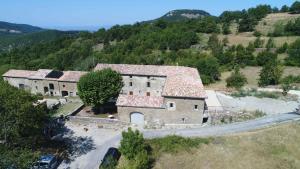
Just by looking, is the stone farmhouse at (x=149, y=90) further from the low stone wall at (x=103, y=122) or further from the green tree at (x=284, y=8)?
the green tree at (x=284, y=8)

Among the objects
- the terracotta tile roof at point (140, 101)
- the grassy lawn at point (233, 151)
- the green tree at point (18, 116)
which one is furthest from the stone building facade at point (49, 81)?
the grassy lawn at point (233, 151)

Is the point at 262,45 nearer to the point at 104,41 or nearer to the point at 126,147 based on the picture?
the point at 104,41

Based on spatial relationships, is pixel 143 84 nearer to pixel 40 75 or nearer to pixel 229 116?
pixel 229 116

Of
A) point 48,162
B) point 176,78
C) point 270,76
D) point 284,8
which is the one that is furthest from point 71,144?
point 284,8

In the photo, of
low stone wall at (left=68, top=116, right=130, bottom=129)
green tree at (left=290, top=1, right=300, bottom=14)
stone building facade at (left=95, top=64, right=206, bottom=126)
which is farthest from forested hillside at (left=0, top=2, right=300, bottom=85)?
low stone wall at (left=68, top=116, right=130, bottom=129)

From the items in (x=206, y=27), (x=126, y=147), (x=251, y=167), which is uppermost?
(x=206, y=27)

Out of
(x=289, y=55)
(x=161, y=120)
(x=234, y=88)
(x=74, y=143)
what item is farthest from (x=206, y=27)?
(x=74, y=143)
